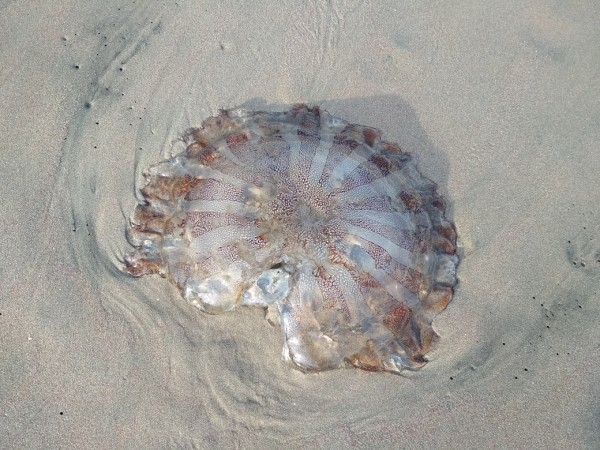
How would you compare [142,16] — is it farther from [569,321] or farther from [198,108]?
[569,321]

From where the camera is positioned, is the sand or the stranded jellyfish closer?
the stranded jellyfish

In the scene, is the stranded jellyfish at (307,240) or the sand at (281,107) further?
the sand at (281,107)

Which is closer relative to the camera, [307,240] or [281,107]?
[307,240]

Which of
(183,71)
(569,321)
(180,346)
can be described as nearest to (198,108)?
(183,71)

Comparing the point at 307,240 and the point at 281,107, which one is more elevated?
the point at 281,107
